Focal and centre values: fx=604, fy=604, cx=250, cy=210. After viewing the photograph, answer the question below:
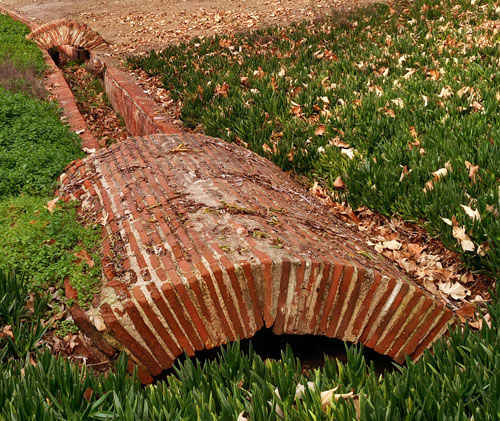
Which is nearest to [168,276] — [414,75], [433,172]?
[433,172]

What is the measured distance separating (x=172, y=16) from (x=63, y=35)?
354 centimetres

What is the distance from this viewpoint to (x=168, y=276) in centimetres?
292

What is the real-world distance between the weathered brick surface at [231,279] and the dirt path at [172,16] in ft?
28.7

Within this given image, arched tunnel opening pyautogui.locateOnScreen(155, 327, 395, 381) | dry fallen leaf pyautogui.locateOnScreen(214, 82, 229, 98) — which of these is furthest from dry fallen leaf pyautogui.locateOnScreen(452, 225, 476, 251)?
dry fallen leaf pyautogui.locateOnScreen(214, 82, 229, 98)

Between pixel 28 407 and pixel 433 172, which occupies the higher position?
pixel 28 407

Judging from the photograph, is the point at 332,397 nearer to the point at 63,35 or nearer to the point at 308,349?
the point at 308,349

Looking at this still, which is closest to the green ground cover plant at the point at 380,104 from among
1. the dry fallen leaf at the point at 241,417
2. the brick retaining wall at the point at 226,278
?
the brick retaining wall at the point at 226,278

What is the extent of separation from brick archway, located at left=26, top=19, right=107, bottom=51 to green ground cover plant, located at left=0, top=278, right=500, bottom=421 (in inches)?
412

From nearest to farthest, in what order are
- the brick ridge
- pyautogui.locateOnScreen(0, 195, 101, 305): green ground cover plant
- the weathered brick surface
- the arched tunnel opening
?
1. the weathered brick surface
2. pyautogui.locateOnScreen(0, 195, 101, 305): green ground cover plant
3. the arched tunnel opening
4. the brick ridge

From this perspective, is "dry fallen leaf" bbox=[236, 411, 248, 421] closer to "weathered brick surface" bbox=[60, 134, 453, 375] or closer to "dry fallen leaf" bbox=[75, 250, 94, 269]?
"weathered brick surface" bbox=[60, 134, 453, 375]

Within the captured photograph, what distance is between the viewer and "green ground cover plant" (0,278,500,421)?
2.17 metres

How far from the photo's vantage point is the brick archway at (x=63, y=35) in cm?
1192

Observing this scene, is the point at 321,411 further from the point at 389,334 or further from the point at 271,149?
the point at 271,149

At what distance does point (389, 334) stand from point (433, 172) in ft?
5.53
